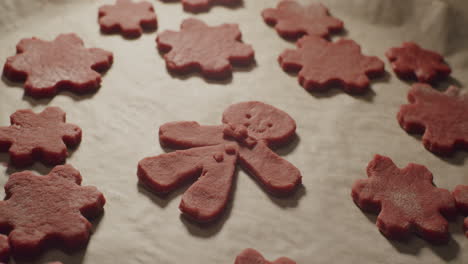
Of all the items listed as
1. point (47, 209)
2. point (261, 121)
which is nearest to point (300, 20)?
point (261, 121)

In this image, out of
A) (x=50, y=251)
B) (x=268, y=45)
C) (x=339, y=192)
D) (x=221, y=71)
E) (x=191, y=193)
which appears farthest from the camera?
(x=268, y=45)

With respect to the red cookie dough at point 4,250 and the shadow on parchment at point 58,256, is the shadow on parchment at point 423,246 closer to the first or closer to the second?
the shadow on parchment at point 58,256

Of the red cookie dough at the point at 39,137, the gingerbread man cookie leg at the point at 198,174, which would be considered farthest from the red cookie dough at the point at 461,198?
the red cookie dough at the point at 39,137

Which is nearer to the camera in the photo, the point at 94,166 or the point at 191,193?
the point at 191,193

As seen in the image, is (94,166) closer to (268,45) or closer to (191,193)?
(191,193)

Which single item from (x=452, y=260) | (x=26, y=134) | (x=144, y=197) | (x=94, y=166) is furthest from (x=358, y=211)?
(x=26, y=134)

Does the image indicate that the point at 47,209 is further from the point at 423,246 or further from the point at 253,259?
the point at 423,246
